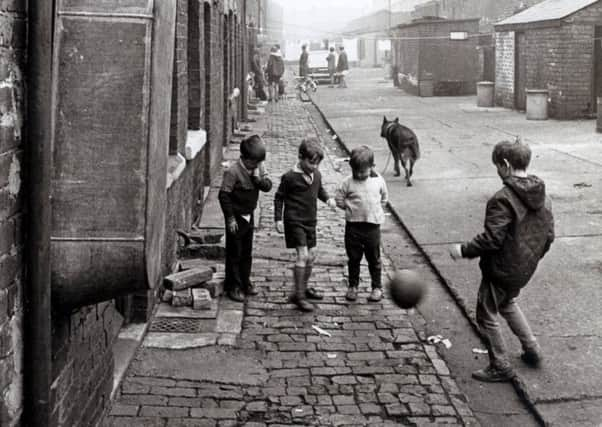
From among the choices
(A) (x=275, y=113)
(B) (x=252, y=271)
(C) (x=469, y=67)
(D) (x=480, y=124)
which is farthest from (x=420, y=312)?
(C) (x=469, y=67)

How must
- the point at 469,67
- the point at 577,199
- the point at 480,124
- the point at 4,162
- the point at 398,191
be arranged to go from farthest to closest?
1. the point at 469,67
2. the point at 480,124
3. the point at 398,191
4. the point at 577,199
5. the point at 4,162

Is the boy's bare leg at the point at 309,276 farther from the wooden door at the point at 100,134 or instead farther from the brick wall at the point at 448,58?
the brick wall at the point at 448,58

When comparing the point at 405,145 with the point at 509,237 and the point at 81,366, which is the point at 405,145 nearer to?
the point at 509,237

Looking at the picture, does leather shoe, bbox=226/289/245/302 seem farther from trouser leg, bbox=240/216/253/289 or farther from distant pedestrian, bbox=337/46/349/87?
distant pedestrian, bbox=337/46/349/87

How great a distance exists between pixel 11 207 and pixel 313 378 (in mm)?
3318

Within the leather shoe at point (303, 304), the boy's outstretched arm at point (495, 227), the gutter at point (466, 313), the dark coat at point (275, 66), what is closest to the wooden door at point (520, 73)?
the dark coat at point (275, 66)

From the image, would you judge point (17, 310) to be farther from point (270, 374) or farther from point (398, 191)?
point (398, 191)

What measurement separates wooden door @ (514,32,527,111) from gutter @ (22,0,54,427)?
2424 centimetres

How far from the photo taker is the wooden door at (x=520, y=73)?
26266 millimetres

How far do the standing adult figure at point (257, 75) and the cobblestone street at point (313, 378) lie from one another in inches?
926

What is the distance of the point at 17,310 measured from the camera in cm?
334

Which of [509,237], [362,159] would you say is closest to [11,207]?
[509,237]

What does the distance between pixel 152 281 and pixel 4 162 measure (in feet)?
2.95

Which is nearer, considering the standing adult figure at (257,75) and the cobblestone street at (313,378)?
the cobblestone street at (313,378)
